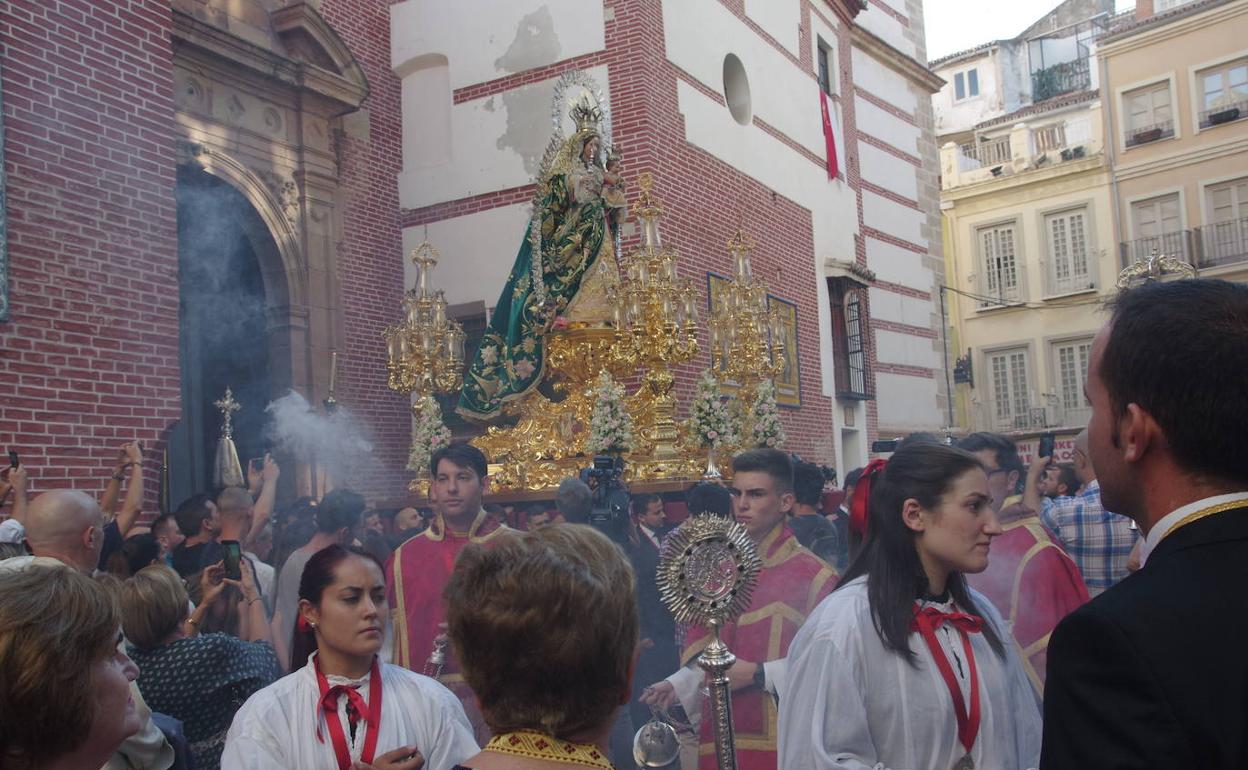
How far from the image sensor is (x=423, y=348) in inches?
415

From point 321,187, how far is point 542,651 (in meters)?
11.9

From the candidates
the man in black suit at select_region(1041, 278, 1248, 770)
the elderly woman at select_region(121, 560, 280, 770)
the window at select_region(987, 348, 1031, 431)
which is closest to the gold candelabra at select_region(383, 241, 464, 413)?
the elderly woman at select_region(121, 560, 280, 770)

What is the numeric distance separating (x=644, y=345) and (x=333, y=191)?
5.45 m

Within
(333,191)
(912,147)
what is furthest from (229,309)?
(912,147)

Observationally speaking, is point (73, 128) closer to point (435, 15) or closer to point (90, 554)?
point (90, 554)

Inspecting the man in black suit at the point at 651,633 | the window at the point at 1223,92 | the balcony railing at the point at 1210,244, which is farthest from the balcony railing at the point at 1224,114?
the man in black suit at the point at 651,633

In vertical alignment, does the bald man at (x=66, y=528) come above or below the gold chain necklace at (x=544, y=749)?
above

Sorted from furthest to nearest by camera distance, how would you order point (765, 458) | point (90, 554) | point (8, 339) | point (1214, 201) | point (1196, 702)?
point (1214, 201) < point (8, 339) < point (765, 458) < point (90, 554) < point (1196, 702)

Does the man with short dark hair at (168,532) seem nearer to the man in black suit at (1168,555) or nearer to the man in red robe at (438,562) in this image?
the man in red robe at (438,562)

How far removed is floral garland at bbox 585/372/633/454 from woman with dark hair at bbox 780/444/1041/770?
611 cm

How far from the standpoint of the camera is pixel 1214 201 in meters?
27.5

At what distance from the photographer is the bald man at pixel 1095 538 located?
18.7ft

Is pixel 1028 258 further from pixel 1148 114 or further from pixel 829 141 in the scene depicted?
pixel 829 141

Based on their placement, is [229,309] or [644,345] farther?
[229,309]
